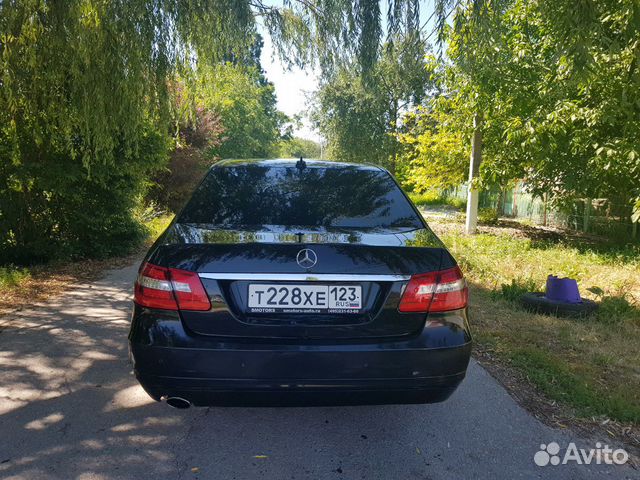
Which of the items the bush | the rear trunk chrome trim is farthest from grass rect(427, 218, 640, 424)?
the bush

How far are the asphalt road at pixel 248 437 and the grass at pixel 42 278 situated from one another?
7.62 feet

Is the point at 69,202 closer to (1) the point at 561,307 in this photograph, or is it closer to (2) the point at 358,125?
(1) the point at 561,307

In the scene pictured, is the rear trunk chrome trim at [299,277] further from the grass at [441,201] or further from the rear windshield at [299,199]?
the grass at [441,201]

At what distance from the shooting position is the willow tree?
15.9 ft

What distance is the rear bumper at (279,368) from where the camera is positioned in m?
2.23

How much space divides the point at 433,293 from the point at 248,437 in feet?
4.51

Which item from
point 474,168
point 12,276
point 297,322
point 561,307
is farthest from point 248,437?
point 474,168

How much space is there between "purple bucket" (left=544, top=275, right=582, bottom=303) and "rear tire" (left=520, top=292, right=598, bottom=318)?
9 centimetres

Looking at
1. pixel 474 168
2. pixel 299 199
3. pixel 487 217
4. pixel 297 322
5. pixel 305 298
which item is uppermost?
pixel 474 168

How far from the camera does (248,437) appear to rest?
9.02 feet

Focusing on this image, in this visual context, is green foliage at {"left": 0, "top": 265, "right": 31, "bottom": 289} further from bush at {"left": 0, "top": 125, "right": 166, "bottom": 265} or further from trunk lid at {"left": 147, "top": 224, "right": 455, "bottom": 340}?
trunk lid at {"left": 147, "top": 224, "right": 455, "bottom": 340}

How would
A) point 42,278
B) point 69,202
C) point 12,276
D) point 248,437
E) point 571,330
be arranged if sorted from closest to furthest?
point 248,437 → point 571,330 → point 12,276 → point 42,278 → point 69,202

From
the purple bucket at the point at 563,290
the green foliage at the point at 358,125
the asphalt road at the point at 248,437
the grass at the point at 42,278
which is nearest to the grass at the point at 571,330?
the purple bucket at the point at 563,290

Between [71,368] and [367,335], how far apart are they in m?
2.66
